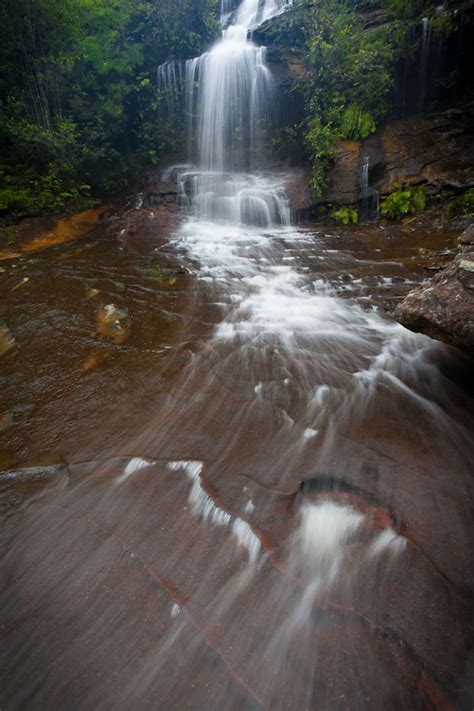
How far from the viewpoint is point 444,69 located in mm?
10367

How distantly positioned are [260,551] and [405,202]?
10.1m

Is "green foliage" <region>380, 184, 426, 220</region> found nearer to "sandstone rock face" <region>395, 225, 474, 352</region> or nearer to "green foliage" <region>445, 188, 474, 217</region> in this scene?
"green foliage" <region>445, 188, 474, 217</region>

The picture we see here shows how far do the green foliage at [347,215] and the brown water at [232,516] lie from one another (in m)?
6.17

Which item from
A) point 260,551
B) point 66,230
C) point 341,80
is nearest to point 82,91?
point 66,230

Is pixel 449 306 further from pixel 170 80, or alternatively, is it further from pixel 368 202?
pixel 170 80

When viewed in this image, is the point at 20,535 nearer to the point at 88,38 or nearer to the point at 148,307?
the point at 148,307

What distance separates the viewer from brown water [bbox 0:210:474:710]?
4.81 feet

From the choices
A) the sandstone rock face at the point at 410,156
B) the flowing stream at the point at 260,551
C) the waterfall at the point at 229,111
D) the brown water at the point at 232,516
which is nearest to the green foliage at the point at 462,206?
the sandstone rock face at the point at 410,156

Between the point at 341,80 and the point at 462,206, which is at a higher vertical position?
the point at 341,80

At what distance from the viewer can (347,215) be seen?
32.1 ft

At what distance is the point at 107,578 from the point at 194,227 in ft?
33.4

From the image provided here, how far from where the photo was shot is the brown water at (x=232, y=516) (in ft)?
4.81

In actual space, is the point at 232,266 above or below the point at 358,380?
above

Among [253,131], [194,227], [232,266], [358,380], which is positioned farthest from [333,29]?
[358,380]
